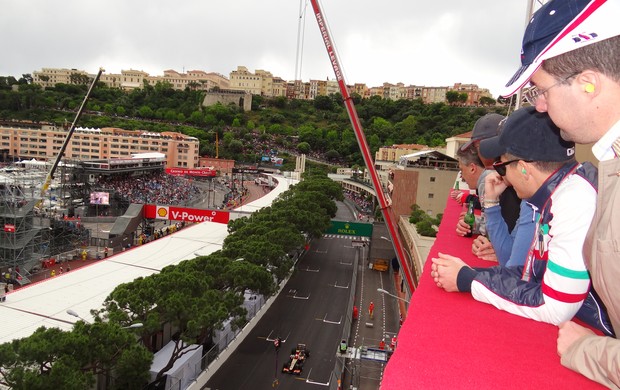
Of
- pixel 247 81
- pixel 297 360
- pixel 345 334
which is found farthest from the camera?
pixel 247 81

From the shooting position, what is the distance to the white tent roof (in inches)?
442

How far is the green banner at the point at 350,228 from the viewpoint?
26766mm

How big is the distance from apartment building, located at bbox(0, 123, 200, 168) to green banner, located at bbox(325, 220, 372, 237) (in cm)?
3519

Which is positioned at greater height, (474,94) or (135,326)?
(474,94)

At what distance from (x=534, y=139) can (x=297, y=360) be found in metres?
→ 13.4

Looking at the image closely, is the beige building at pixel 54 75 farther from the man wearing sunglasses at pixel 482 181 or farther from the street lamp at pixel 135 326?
the man wearing sunglasses at pixel 482 181

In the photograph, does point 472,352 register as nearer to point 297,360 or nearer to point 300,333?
point 297,360

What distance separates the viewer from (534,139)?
216 cm

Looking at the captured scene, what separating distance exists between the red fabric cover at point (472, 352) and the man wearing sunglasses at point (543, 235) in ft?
0.29

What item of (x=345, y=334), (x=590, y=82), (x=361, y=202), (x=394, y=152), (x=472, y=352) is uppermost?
(x=394, y=152)

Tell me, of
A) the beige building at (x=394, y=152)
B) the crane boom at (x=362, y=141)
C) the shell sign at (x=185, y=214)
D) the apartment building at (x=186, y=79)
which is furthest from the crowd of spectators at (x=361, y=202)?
the apartment building at (x=186, y=79)

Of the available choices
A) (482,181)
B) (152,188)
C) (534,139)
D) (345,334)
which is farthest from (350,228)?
(534,139)

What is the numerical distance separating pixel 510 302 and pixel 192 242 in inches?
794

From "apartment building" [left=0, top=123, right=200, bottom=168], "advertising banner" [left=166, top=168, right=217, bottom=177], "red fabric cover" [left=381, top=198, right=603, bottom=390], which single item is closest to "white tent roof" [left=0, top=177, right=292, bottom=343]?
"red fabric cover" [left=381, top=198, right=603, bottom=390]
